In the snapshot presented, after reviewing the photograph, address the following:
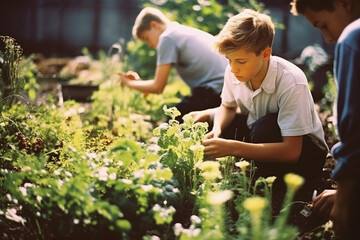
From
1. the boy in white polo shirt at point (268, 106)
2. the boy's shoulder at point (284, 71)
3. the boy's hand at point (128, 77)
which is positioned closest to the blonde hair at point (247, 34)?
the boy in white polo shirt at point (268, 106)

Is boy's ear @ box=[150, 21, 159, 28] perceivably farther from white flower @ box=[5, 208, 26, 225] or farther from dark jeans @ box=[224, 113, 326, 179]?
white flower @ box=[5, 208, 26, 225]

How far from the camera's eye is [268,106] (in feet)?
9.95

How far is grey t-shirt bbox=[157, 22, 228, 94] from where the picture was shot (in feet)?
14.0

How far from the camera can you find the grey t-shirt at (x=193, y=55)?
4.28 metres

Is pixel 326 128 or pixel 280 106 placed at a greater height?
pixel 280 106

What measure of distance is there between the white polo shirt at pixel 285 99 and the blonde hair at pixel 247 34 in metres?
0.15

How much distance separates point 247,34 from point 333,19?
724 mm

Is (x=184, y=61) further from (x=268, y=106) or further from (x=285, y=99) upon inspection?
(x=285, y=99)

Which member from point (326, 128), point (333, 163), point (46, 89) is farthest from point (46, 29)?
point (333, 163)

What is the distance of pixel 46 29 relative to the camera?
9812mm

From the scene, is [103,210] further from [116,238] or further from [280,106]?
[280,106]

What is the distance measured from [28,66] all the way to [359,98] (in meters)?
3.35

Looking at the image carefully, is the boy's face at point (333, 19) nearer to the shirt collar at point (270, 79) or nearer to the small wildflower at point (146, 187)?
the shirt collar at point (270, 79)

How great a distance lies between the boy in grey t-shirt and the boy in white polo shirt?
122 centimetres
